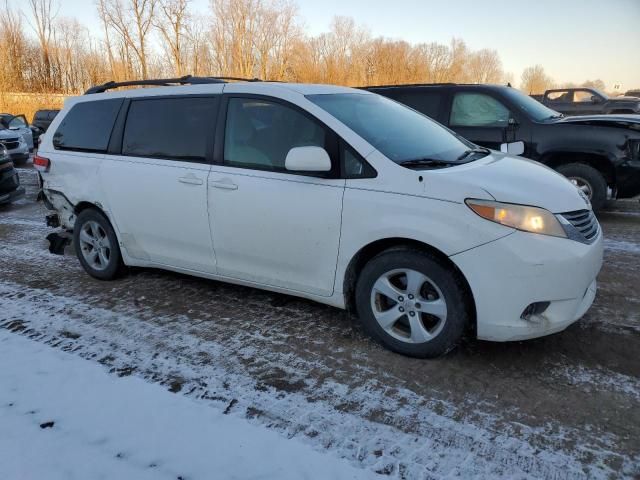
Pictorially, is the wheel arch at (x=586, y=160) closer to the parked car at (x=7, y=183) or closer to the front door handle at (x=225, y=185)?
the front door handle at (x=225, y=185)

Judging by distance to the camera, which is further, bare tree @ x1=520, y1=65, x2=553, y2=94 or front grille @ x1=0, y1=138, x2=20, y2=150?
bare tree @ x1=520, y1=65, x2=553, y2=94

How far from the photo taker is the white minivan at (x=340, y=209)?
2887 mm

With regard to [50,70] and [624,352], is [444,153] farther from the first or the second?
[50,70]

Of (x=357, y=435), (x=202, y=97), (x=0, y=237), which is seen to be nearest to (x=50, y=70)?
(x=0, y=237)

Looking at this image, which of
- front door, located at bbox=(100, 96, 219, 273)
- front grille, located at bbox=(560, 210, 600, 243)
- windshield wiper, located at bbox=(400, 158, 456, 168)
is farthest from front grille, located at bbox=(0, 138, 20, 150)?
front grille, located at bbox=(560, 210, 600, 243)

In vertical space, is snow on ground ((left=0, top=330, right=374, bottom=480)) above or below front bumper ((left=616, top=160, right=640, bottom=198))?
below

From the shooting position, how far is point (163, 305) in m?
4.16

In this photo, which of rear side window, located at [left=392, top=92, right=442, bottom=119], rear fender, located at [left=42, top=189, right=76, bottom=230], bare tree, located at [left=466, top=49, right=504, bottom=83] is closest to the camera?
rear fender, located at [left=42, top=189, right=76, bottom=230]

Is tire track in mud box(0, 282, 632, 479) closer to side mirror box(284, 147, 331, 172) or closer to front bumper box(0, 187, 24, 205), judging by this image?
side mirror box(284, 147, 331, 172)

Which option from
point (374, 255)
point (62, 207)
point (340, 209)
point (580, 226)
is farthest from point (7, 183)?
point (580, 226)

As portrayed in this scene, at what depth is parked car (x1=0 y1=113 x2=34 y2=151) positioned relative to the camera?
15549 millimetres

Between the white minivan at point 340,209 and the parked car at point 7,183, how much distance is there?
4208mm

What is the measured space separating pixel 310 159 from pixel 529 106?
5.14 m

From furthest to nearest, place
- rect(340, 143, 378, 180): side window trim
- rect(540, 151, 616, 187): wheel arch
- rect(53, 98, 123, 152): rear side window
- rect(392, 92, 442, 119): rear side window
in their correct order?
rect(392, 92, 442, 119): rear side window → rect(540, 151, 616, 187): wheel arch → rect(53, 98, 123, 152): rear side window → rect(340, 143, 378, 180): side window trim
